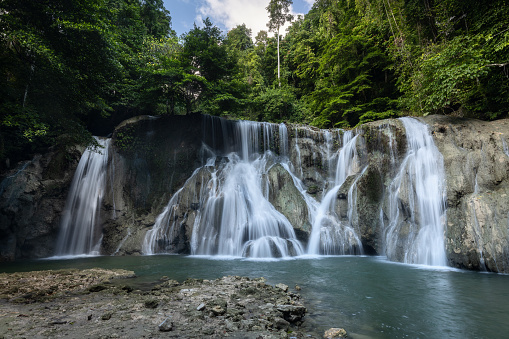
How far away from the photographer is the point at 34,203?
11922 mm

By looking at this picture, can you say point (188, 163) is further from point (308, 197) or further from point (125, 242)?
point (308, 197)

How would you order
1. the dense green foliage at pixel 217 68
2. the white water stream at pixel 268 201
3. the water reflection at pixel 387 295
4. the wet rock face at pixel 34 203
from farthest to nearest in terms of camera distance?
the wet rock face at pixel 34 203
the white water stream at pixel 268 201
the dense green foliage at pixel 217 68
the water reflection at pixel 387 295

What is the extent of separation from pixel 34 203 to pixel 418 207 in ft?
56.9

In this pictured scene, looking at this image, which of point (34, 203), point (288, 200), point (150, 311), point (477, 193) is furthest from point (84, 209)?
point (477, 193)

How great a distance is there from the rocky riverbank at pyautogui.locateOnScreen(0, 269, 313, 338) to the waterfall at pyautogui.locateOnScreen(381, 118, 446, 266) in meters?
6.39

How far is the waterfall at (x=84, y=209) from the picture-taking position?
12.6 meters

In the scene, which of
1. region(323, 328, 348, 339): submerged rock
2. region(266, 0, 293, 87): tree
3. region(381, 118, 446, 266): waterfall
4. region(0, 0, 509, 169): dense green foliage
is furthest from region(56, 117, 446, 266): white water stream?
region(266, 0, 293, 87): tree

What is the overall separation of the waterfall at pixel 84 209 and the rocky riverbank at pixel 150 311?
787 centimetres

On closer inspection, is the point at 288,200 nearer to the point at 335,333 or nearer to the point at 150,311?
the point at 335,333

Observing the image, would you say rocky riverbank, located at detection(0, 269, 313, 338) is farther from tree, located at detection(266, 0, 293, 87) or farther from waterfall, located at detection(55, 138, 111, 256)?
tree, located at detection(266, 0, 293, 87)

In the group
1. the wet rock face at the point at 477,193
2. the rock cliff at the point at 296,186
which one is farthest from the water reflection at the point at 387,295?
the rock cliff at the point at 296,186

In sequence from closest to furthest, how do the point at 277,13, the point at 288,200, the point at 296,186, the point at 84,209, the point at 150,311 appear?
1. the point at 150,311
2. the point at 288,200
3. the point at 84,209
4. the point at 296,186
5. the point at 277,13

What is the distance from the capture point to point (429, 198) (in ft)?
29.9

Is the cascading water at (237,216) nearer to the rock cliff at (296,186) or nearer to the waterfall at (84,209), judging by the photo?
the rock cliff at (296,186)
